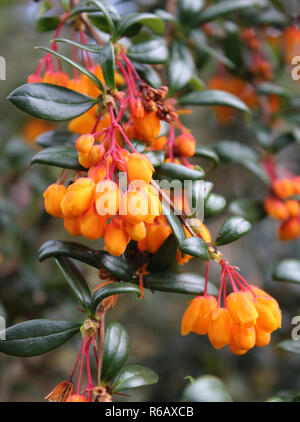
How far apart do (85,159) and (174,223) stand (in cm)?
20

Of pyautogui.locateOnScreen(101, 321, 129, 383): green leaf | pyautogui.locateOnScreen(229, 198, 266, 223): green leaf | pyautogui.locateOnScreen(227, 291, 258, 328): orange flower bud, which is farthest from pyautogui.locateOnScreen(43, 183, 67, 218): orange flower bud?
pyautogui.locateOnScreen(229, 198, 266, 223): green leaf

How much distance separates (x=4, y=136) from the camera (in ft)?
6.54

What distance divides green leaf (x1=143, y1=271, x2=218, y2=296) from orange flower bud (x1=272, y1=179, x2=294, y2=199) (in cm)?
48

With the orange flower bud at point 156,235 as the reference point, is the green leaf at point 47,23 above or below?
above

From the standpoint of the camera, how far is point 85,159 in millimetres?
772

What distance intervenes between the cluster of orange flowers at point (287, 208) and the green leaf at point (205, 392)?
65 centimetres

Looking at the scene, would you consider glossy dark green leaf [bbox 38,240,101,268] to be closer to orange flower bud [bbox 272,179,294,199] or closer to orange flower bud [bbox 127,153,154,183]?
orange flower bud [bbox 127,153,154,183]

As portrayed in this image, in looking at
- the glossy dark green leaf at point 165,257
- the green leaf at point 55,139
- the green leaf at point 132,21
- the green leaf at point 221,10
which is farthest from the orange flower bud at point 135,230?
the green leaf at point 221,10

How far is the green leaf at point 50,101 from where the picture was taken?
2.61ft

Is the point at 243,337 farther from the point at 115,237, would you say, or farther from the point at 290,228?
the point at 290,228

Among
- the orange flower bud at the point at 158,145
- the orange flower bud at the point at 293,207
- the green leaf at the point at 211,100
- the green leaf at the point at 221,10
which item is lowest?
the orange flower bud at the point at 158,145

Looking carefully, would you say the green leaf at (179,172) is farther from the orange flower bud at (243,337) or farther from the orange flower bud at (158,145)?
the orange flower bud at (243,337)

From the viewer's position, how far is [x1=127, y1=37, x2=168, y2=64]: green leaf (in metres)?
0.95

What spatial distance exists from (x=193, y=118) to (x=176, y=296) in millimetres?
970
